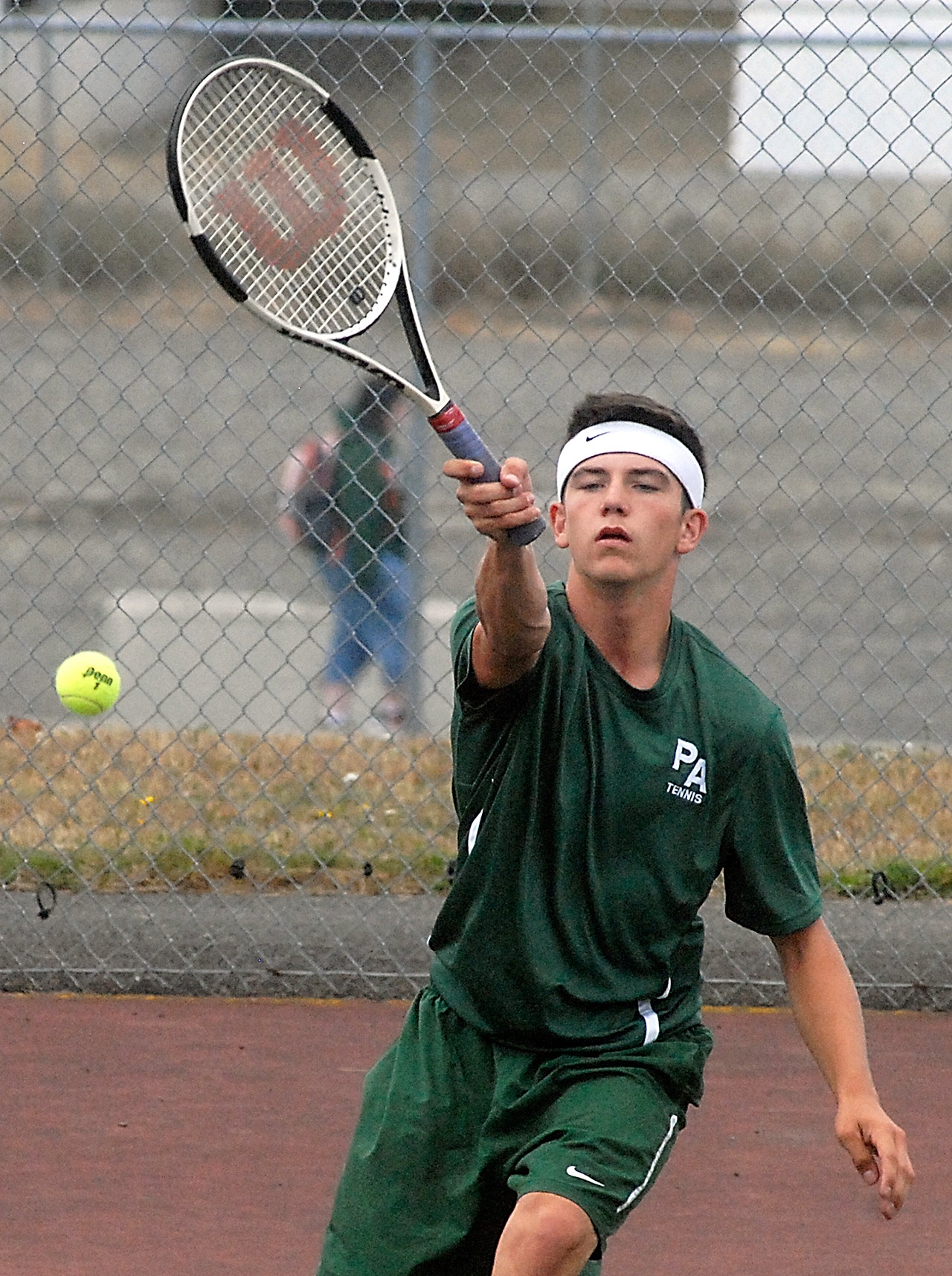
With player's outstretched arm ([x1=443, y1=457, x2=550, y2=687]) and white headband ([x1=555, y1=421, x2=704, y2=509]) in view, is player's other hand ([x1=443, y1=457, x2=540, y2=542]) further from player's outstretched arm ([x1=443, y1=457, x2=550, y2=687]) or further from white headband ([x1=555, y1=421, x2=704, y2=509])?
white headband ([x1=555, y1=421, x2=704, y2=509])

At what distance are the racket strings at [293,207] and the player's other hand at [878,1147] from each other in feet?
4.09

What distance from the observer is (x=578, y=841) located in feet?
8.73

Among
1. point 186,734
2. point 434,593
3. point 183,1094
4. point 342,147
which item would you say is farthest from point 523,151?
point 342,147

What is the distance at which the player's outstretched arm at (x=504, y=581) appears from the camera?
224 centimetres

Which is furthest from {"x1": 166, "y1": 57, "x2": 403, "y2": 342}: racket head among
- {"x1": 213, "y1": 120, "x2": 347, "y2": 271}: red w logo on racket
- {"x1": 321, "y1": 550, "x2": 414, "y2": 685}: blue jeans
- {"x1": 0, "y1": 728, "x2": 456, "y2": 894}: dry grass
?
{"x1": 321, "y1": 550, "x2": 414, "y2": 685}: blue jeans

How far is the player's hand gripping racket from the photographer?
2637 mm

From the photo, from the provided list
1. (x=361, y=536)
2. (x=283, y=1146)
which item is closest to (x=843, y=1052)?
(x=283, y=1146)

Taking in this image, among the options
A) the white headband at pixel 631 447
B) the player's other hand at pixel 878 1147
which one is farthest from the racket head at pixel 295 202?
the player's other hand at pixel 878 1147

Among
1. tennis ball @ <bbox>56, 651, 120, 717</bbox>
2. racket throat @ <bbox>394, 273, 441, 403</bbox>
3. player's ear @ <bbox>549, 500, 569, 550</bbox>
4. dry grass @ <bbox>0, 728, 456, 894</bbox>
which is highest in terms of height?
racket throat @ <bbox>394, 273, 441, 403</bbox>

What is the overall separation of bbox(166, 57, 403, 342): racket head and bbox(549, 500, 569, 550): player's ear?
37 centimetres

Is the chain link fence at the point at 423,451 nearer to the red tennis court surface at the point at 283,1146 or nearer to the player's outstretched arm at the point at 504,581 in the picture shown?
the red tennis court surface at the point at 283,1146

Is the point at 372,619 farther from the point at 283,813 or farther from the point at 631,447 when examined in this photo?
the point at 631,447

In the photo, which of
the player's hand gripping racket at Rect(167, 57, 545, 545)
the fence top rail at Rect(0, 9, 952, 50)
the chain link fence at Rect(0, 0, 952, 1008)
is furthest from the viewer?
the chain link fence at Rect(0, 0, 952, 1008)

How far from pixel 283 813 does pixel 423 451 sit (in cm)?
125
